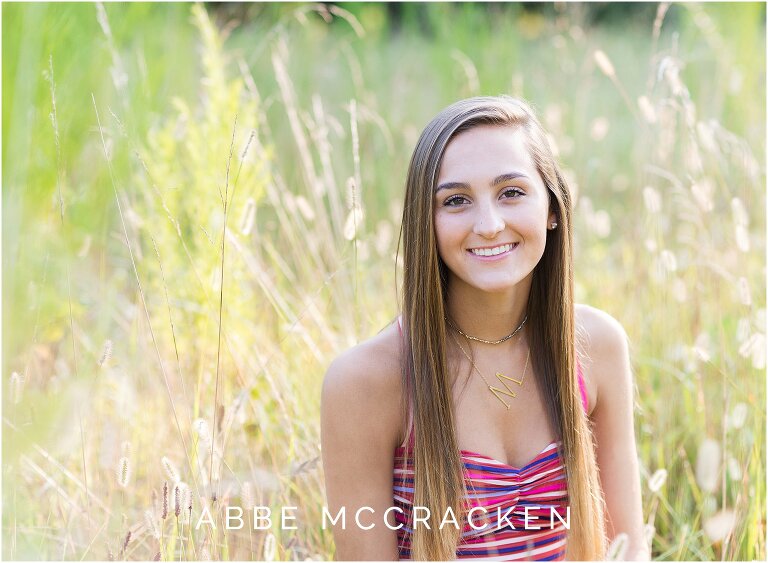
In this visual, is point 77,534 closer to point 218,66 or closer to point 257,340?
point 257,340

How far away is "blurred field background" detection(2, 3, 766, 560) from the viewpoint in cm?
162

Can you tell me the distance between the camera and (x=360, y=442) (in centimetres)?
151

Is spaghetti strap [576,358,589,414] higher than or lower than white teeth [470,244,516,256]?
lower

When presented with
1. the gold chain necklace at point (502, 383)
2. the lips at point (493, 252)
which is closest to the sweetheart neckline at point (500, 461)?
the gold chain necklace at point (502, 383)

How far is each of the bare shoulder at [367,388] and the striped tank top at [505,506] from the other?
2.2 inches

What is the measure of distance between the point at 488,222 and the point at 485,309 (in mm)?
226

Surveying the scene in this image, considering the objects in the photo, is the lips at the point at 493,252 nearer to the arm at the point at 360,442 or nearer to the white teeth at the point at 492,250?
the white teeth at the point at 492,250

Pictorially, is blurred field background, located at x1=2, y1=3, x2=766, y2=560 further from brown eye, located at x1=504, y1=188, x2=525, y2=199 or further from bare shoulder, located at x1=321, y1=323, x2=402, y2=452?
brown eye, located at x1=504, y1=188, x2=525, y2=199

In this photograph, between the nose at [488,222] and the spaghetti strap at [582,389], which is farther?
the spaghetti strap at [582,389]

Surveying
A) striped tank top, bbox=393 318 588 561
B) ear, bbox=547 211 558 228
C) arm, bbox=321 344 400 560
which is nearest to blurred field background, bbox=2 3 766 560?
arm, bbox=321 344 400 560

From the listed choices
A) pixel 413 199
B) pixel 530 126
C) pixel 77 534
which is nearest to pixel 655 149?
pixel 530 126

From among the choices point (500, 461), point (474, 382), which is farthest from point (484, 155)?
point (500, 461)

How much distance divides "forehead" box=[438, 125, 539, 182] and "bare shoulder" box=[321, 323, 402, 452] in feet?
1.10

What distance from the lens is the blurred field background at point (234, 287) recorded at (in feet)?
5.31
